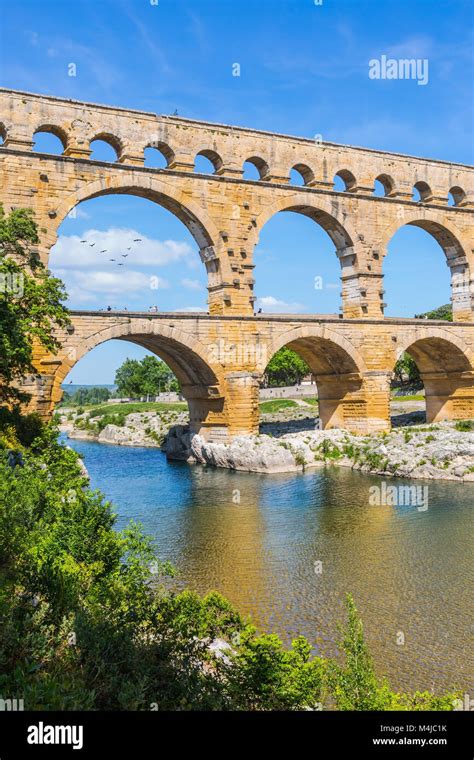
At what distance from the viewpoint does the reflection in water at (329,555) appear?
10.7 m

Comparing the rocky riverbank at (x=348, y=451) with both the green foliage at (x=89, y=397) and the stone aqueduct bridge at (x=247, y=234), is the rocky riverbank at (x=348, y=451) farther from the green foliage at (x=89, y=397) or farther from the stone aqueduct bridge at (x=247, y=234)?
the green foliage at (x=89, y=397)

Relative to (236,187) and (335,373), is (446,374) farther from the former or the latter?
(236,187)

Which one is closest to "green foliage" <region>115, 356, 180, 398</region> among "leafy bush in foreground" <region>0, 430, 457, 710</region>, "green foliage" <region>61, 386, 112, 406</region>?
"green foliage" <region>61, 386, 112, 406</region>

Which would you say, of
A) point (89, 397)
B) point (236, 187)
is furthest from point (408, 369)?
point (89, 397)

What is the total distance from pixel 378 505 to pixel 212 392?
11361 millimetres

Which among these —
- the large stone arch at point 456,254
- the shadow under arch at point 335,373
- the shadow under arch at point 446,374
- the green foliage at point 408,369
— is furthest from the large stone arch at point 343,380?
the green foliage at point 408,369

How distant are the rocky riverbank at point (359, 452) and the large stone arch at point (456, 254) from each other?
9.34 metres

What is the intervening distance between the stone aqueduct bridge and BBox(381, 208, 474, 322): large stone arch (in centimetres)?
9

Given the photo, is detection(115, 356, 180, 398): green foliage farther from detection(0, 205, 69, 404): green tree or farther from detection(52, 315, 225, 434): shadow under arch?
detection(0, 205, 69, 404): green tree

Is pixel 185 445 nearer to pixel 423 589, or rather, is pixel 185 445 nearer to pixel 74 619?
pixel 423 589

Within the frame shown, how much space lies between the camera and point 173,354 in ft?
103

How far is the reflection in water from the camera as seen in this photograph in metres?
10.7
